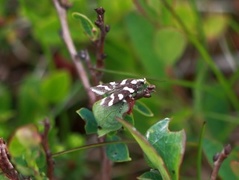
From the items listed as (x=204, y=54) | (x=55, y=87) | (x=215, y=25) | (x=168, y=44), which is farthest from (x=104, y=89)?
(x=215, y=25)

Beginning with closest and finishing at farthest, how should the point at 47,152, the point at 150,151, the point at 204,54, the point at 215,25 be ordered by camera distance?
the point at 150,151, the point at 47,152, the point at 204,54, the point at 215,25

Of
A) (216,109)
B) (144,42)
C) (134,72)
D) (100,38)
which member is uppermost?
(100,38)

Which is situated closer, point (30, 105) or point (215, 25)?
point (30, 105)

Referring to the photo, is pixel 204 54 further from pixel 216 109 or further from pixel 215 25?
pixel 215 25

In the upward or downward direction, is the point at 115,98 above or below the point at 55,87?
above

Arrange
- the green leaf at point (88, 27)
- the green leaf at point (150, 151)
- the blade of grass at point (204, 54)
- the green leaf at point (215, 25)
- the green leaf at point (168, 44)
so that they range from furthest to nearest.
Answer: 1. the green leaf at point (215, 25)
2. the green leaf at point (168, 44)
3. the blade of grass at point (204, 54)
4. the green leaf at point (88, 27)
5. the green leaf at point (150, 151)

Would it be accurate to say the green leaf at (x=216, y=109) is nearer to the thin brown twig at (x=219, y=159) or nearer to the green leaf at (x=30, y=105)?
the green leaf at (x=30, y=105)

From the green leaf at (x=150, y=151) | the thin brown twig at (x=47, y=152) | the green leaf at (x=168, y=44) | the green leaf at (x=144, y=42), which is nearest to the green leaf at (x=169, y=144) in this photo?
the green leaf at (x=150, y=151)
